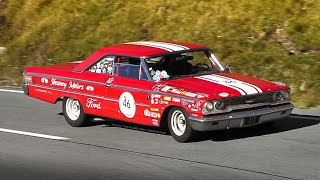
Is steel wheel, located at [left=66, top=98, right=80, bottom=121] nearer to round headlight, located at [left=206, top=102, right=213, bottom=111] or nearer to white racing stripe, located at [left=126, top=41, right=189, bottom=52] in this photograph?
white racing stripe, located at [left=126, top=41, right=189, bottom=52]

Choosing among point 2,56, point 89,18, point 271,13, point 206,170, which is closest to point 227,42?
point 271,13

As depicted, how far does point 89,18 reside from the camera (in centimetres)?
1966

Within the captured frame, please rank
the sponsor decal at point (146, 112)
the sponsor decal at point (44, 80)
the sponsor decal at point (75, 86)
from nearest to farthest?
the sponsor decal at point (146, 112) → the sponsor decal at point (75, 86) → the sponsor decal at point (44, 80)

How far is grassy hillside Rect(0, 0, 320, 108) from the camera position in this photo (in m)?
14.7

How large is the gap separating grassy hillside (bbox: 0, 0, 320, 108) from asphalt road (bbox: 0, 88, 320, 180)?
3147 millimetres

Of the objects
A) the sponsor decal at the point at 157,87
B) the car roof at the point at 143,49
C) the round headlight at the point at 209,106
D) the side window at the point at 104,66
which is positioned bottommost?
the round headlight at the point at 209,106

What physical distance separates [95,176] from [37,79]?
171 inches

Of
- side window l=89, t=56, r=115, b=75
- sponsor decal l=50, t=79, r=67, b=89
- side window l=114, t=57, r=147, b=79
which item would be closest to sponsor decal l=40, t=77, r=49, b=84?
sponsor decal l=50, t=79, r=67, b=89

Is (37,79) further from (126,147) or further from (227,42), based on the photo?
(227,42)

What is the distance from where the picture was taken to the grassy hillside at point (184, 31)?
14.7 m

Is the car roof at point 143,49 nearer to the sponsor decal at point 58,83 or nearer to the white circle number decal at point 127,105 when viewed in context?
the sponsor decal at point 58,83

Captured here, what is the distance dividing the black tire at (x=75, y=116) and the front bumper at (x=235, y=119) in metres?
2.57

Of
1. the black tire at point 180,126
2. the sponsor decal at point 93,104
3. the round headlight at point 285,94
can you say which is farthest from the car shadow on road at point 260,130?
the sponsor decal at point 93,104

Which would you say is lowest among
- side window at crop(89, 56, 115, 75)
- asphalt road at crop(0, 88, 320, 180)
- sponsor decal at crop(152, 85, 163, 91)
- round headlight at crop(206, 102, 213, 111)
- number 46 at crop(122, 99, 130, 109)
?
asphalt road at crop(0, 88, 320, 180)
